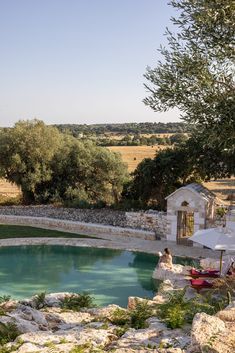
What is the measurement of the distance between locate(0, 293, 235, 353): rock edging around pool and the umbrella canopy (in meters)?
6.05

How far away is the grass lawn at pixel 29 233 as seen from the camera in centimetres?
2331

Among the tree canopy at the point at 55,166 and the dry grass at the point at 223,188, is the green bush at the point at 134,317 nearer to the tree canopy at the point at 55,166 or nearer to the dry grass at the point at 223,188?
the tree canopy at the point at 55,166

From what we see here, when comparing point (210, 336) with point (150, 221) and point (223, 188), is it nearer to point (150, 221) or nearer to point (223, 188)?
point (150, 221)

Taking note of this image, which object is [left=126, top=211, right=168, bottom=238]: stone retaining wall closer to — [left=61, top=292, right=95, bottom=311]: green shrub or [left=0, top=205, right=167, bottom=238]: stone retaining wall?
[left=0, top=205, right=167, bottom=238]: stone retaining wall

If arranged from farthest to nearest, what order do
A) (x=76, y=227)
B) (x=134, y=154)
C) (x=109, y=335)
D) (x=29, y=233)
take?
(x=134, y=154), (x=76, y=227), (x=29, y=233), (x=109, y=335)

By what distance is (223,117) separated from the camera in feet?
38.8

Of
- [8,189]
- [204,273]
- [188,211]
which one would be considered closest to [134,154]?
[8,189]

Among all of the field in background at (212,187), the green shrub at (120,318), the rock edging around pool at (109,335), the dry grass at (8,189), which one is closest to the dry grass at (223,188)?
the field in background at (212,187)

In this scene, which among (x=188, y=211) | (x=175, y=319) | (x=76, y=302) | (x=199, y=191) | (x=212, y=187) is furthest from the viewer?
(x=212, y=187)

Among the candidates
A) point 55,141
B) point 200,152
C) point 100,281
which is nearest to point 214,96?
point 100,281

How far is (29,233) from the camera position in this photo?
23.8 metres

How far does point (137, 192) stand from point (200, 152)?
207 inches

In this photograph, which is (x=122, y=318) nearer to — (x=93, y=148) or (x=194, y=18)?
(x=194, y=18)

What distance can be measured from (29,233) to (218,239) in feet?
40.5
